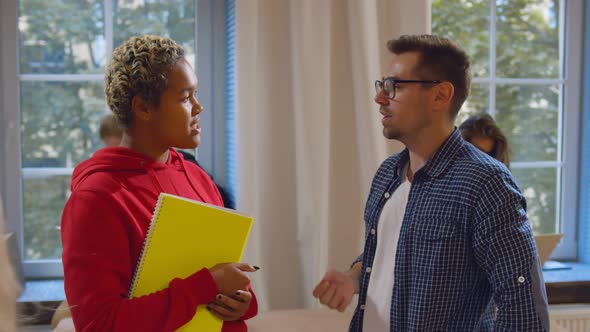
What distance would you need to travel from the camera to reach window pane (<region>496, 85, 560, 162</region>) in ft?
10.7

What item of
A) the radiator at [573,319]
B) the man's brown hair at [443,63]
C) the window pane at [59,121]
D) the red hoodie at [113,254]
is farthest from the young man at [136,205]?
the radiator at [573,319]

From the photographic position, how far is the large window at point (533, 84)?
3205 mm

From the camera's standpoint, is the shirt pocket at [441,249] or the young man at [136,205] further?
the shirt pocket at [441,249]

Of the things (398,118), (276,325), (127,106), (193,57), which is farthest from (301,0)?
(127,106)

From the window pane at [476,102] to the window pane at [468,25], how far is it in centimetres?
7

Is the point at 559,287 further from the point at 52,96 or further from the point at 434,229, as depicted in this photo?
the point at 52,96

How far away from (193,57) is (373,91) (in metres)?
0.89

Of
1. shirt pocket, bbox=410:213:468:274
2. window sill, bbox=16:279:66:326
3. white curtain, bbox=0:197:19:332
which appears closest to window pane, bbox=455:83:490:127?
shirt pocket, bbox=410:213:468:274

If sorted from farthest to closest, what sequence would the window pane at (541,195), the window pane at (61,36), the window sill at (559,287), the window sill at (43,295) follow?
the window pane at (541,195) < the window pane at (61,36) < the window sill at (559,287) < the window sill at (43,295)

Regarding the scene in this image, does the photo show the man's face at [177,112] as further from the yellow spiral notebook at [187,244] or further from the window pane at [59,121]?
the window pane at [59,121]

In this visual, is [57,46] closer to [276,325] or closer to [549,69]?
[276,325]

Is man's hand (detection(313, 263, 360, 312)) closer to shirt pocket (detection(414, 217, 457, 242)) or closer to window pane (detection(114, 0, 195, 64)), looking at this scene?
shirt pocket (detection(414, 217, 457, 242))

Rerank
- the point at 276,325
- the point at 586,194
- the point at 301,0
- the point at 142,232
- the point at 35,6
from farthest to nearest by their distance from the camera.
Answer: the point at 586,194
the point at 35,6
the point at 301,0
the point at 276,325
the point at 142,232

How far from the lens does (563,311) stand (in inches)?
113
